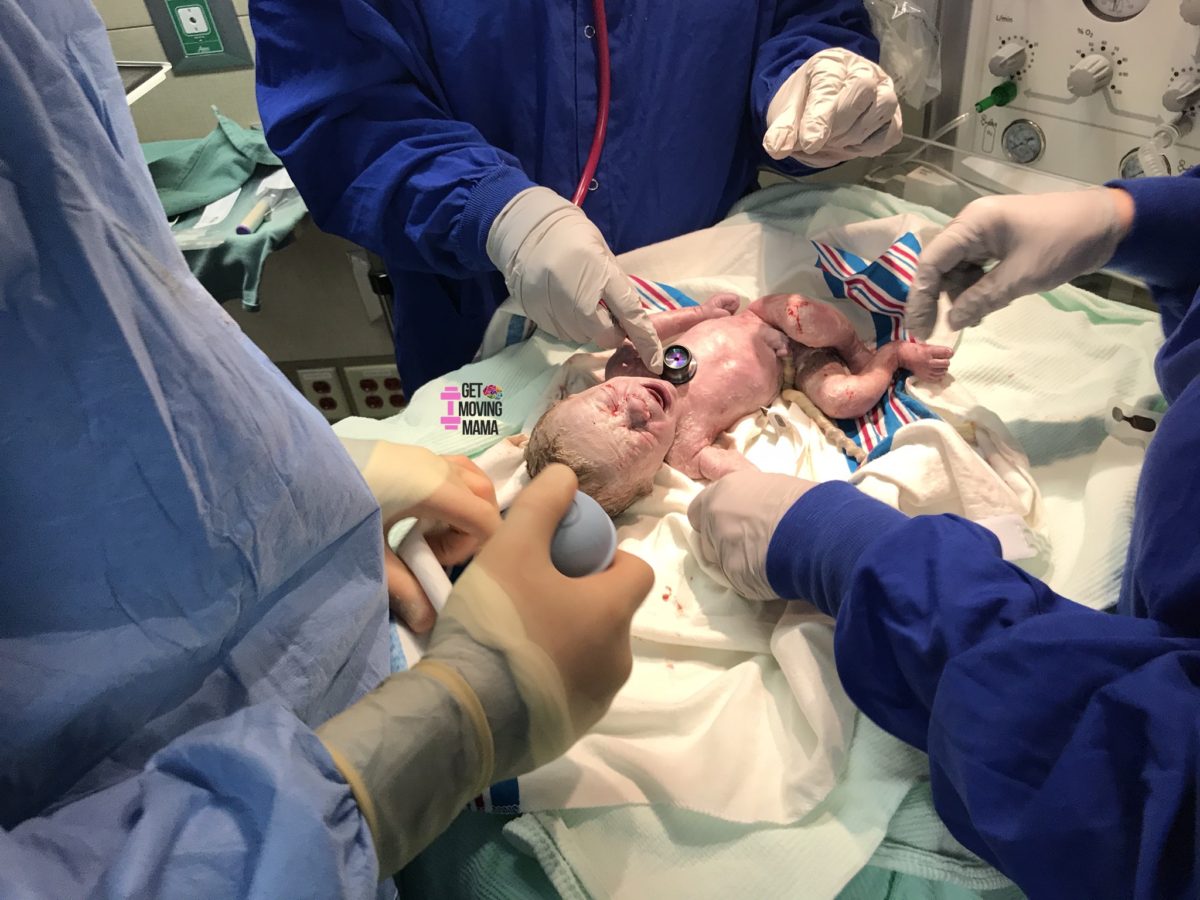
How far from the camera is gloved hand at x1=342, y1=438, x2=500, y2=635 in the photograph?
1.02 meters

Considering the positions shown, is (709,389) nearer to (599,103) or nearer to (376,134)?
(599,103)

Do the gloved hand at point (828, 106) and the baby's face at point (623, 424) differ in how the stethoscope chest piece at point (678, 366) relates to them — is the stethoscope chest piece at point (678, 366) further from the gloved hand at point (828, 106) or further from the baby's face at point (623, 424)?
the gloved hand at point (828, 106)

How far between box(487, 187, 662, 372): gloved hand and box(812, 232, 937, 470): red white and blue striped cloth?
0.42 meters

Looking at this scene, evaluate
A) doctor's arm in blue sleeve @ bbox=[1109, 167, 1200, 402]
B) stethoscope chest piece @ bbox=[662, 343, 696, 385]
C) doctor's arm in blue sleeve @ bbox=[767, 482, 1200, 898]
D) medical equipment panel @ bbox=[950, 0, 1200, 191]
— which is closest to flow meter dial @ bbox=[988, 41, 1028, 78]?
medical equipment panel @ bbox=[950, 0, 1200, 191]

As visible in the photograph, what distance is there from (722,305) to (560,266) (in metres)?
0.45

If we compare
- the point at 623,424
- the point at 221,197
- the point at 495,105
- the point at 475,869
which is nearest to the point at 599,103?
the point at 495,105

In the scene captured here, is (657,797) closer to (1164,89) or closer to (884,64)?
(1164,89)

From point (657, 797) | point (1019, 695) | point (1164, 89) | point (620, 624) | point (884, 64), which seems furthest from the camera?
point (884, 64)

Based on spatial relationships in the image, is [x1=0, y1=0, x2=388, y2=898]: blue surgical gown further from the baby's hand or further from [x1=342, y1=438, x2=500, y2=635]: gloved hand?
the baby's hand

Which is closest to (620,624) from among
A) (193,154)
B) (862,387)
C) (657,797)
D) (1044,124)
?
(657,797)

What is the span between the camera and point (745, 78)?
5.51 feet

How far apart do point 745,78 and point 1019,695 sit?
1.39m

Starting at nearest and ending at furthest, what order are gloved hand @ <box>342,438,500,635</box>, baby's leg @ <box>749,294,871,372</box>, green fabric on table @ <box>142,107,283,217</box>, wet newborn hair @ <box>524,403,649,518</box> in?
gloved hand @ <box>342,438,500,635</box>
wet newborn hair @ <box>524,403,649,518</box>
baby's leg @ <box>749,294,871,372</box>
green fabric on table @ <box>142,107,283,217</box>

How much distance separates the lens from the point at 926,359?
1.48 m
